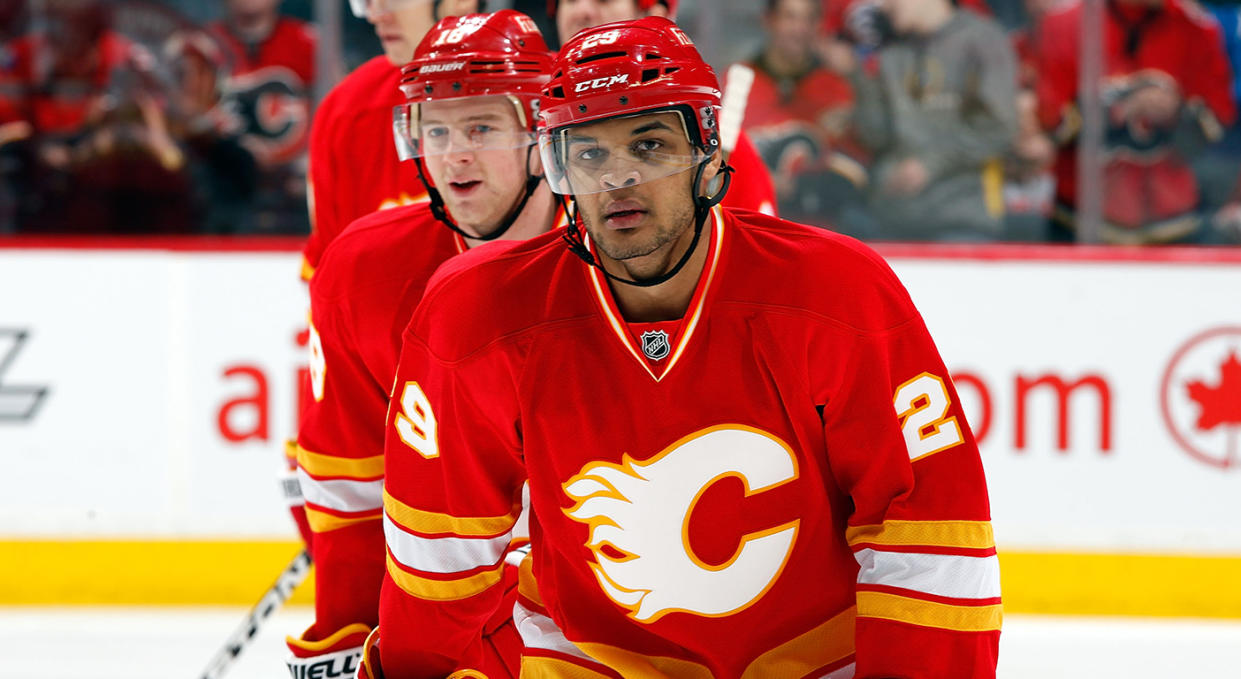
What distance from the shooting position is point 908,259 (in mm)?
3607

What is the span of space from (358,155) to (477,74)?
65cm

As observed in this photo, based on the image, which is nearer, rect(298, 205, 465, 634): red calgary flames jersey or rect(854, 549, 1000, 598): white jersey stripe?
rect(854, 549, 1000, 598): white jersey stripe

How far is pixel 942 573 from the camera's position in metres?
1.48

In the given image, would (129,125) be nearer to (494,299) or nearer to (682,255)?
(494,299)

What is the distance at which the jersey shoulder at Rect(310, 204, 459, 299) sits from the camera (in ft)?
6.25

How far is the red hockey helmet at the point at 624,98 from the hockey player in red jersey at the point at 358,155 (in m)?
0.89

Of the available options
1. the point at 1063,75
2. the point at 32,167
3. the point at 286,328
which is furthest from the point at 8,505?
the point at 1063,75

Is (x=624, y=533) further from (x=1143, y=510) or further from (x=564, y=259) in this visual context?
(x=1143, y=510)

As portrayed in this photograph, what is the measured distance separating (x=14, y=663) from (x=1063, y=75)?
281 centimetres

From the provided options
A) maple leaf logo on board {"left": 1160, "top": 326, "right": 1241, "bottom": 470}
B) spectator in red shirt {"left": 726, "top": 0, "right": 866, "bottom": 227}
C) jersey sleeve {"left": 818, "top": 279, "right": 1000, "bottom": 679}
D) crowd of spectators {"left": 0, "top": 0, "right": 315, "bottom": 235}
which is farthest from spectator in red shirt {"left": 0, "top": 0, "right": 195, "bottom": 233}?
jersey sleeve {"left": 818, "top": 279, "right": 1000, "bottom": 679}

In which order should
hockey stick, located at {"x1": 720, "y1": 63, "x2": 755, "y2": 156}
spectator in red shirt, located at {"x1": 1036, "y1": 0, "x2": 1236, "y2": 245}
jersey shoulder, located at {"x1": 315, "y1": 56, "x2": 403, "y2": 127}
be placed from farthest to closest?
spectator in red shirt, located at {"x1": 1036, "y1": 0, "x2": 1236, "y2": 245} → jersey shoulder, located at {"x1": 315, "y1": 56, "x2": 403, "y2": 127} → hockey stick, located at {"x1": 720, "y1": 63, "x2": 755, "y2": 156}

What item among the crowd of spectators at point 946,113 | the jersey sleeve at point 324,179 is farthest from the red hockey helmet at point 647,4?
the crowd of spectators at point 946,113

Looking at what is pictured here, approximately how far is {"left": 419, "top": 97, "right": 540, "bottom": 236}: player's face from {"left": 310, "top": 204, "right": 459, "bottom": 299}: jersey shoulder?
4 centimetres

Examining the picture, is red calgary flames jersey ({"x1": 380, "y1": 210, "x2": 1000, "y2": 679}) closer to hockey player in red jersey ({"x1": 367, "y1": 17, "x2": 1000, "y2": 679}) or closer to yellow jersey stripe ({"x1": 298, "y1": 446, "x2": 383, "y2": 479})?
hockey player in red jersey ({"x1": 367, "y1": 17, "x2": 1000, "y2": 679})
